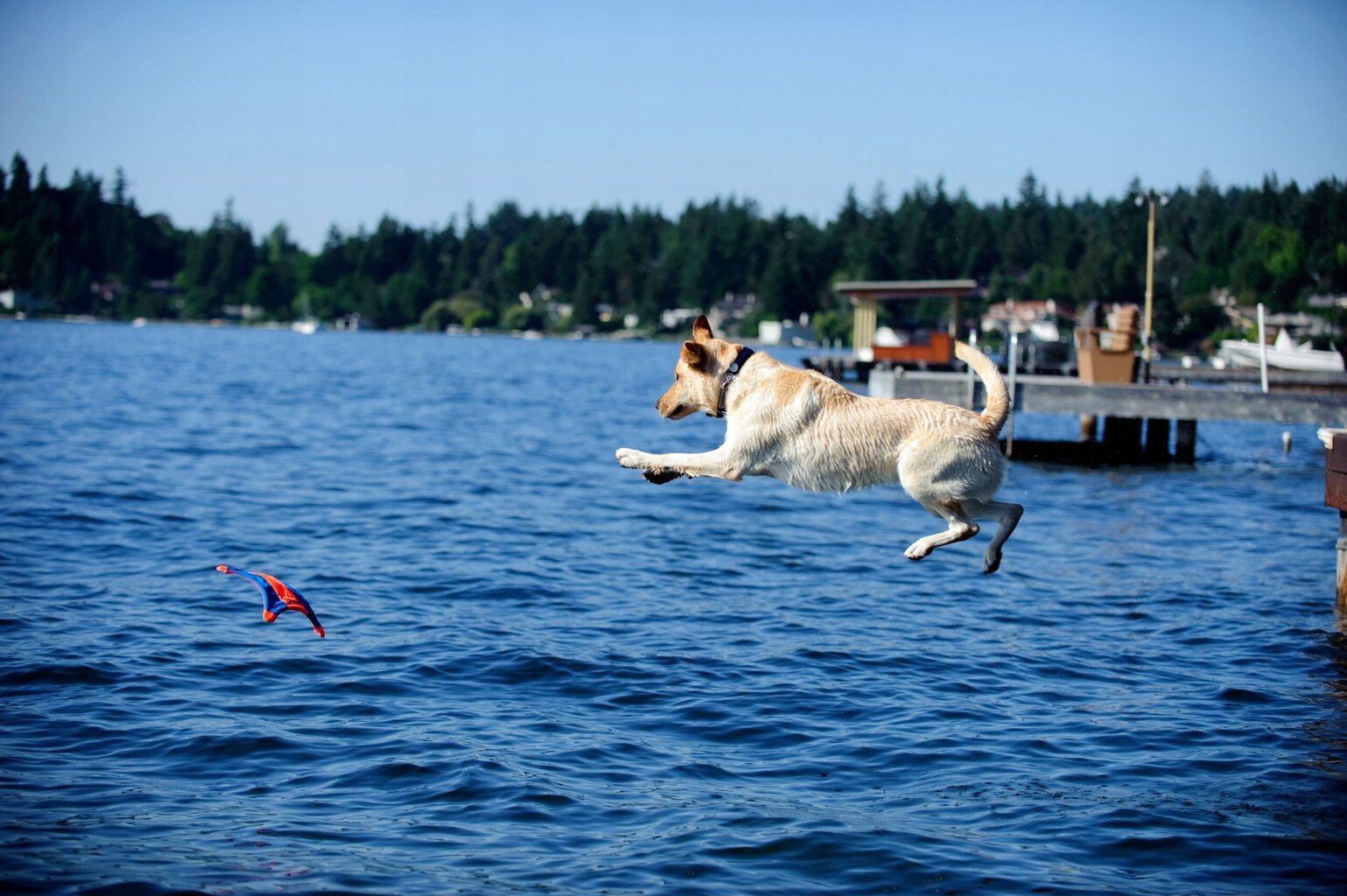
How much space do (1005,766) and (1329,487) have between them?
271 inches

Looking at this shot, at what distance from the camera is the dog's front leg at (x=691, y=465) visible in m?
8.53

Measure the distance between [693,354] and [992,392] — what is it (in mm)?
2120

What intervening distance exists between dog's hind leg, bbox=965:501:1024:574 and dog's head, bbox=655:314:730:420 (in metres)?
1.89

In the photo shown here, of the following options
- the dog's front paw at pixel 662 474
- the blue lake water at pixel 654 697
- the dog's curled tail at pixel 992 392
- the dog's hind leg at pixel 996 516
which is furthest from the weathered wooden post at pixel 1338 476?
the dog's front paw at pixel 662 474

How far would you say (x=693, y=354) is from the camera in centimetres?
866

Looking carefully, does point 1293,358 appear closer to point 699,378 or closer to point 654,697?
point 654,697

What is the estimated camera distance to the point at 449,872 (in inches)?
348

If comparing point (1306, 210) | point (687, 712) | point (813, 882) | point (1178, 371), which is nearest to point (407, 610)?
point (687, 712)

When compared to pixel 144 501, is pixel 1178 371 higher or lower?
higher

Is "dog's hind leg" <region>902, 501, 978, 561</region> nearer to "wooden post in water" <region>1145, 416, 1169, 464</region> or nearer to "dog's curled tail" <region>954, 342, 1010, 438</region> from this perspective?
"dog's curled tail" <region>954, 342, 1010, 438</region>

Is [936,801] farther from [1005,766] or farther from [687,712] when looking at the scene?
[687,712]

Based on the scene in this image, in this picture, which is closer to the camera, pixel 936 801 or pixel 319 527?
pixel 936 801

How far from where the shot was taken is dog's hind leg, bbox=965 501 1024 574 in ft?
28.5

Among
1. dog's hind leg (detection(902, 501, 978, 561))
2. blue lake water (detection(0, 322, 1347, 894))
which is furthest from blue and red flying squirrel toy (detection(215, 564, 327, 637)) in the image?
dog's hind leg (detection(902, 501, 978, 561))
